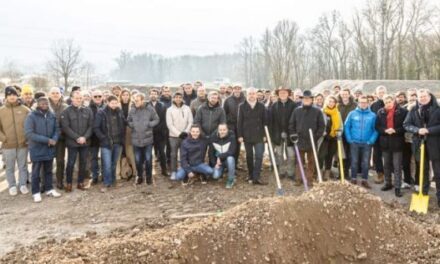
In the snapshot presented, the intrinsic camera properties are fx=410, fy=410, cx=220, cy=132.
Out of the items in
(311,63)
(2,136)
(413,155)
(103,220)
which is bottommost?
(103,220)

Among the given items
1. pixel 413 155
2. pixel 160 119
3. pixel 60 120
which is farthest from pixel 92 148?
pixel 413 155

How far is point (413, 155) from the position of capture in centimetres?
749

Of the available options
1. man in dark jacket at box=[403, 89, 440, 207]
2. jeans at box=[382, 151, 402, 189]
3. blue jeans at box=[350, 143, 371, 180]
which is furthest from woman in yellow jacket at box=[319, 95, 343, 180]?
man in dark jacket at box=[403, 89, 440, 207]

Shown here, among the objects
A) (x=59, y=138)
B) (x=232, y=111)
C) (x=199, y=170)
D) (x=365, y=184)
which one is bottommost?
(x=365, y=184)

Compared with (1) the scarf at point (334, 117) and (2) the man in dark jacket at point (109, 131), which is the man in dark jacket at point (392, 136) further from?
(2) the man in dark jacket at point (109, 131)

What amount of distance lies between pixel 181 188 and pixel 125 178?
4.72 ft

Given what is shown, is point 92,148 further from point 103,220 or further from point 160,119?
point 103,220

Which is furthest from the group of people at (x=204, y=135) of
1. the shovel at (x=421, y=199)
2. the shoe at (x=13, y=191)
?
the shovel at (x=421, y=199)

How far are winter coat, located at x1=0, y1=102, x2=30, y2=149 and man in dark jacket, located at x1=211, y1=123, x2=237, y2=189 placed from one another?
3.66 metres

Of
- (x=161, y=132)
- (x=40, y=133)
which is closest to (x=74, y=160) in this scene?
(x=40, y=133)

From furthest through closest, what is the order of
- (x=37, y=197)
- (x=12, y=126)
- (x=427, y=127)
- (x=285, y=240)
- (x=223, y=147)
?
(x=223, y=147), (x=12, y=126), (x=37, y=197), (x=427, y=127), (x=285, y=240)

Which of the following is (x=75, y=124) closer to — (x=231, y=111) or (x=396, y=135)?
(x=231, y=111)

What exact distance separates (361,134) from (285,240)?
3.89 m

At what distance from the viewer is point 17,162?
25.4ft
